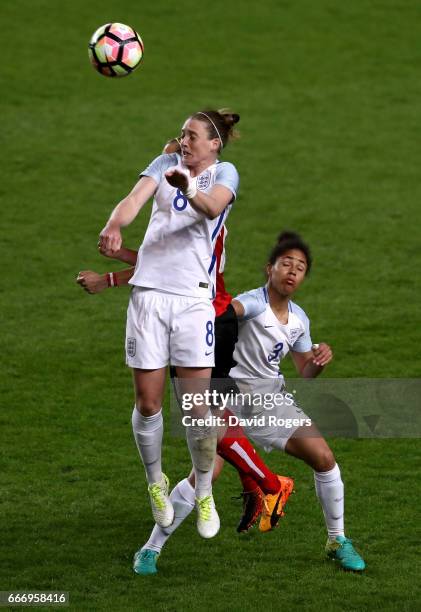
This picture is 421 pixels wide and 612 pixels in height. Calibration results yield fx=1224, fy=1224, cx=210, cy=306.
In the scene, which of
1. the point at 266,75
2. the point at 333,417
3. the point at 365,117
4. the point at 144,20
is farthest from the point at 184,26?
the point at 333,417

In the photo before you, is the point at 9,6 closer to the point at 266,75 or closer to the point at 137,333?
the point at 266,75

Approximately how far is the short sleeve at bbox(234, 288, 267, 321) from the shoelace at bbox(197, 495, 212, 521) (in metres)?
1.20

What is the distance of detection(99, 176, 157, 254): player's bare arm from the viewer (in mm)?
6941

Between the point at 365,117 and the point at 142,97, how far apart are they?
362cm

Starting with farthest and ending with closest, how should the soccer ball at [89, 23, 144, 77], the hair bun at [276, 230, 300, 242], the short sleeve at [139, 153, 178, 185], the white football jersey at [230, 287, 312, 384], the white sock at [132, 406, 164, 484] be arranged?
the soccer ball at [89, 23, 144, 77], the hair bun at [276, 230, 300, 242], the white football jersey at [230, 287, 312, 384], the white sock at [132, 406, 164, 484], the short sleeve at [139, 153, 178, 185]

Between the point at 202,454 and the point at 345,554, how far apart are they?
119cm

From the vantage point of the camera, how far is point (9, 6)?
74.7 feet

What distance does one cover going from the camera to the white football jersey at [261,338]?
792 centimetres

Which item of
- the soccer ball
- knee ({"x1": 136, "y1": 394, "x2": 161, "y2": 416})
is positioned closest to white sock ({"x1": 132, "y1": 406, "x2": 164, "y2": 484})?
knee ({"x1": 136, "y1": 394, "x2": 161, "y2": 416})

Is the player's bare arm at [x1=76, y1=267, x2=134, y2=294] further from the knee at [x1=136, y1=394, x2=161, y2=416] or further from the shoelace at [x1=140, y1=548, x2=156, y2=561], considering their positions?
the shoelace at [x1=140, y1=548, x2=156, y2=561]

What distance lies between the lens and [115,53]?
850cm

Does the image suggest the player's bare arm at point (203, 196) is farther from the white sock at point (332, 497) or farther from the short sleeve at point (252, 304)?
the white sock at point (332, 497)

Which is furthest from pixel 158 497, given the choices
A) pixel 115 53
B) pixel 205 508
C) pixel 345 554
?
pixel 115 53

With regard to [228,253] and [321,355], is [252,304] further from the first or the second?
[228,253]
